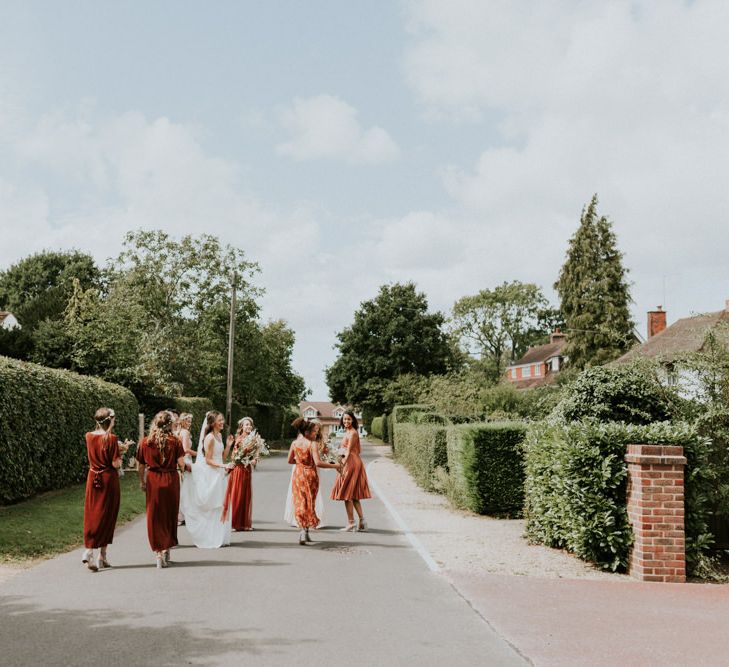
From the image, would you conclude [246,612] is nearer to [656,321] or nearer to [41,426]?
[41,426]

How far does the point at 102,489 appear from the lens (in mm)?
9797

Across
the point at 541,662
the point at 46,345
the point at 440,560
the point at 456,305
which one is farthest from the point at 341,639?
the point at 456,305

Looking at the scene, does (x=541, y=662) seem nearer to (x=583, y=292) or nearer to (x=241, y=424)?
(x=241, y=424)

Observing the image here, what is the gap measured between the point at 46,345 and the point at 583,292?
39.7m

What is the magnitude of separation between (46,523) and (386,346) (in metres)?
49.7

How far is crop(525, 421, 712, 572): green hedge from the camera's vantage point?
31.7 feet

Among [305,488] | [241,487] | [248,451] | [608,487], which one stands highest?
[248,451]

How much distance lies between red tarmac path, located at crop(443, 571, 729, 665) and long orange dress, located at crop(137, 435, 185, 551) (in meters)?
3.40

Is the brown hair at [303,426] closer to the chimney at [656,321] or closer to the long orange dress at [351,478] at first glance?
the long orange dress at [351,478]

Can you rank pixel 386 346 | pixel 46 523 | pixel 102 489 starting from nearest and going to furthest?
1. pixel 102 489
2. pixel 46 523
3. pixel 386 346

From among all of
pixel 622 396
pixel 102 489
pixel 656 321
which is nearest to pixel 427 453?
pixel 622 396

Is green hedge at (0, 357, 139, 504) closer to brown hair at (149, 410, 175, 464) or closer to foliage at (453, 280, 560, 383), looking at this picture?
brown hair at (149, 410, 175, 464)

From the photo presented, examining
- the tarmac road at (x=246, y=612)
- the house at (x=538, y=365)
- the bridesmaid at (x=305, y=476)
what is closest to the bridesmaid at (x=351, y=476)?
the bridesmaid at (x=305, y=476)

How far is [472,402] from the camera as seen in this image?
1446 inches
